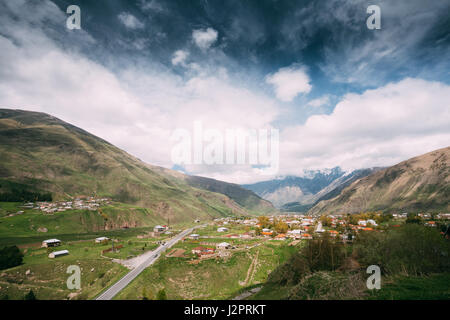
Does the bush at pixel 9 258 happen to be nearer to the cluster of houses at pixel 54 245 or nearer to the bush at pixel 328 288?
the cluster of houses at pixel 54 245

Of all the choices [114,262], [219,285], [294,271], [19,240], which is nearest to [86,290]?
[114,262]

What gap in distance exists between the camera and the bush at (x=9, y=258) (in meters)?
49.1

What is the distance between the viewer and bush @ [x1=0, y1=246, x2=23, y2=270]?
49.1m

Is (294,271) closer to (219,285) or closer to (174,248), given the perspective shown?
(219,285)

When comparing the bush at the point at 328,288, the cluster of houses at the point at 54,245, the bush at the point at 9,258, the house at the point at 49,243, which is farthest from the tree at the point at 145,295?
the house at the point at 49,243

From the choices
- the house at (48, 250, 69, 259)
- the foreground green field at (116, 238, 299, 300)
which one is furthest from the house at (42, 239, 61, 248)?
the foreground green field at (116, 238, 299, 300)

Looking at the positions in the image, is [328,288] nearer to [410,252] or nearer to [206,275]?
[410,252]

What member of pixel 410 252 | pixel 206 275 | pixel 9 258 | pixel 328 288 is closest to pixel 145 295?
pixel 206 275

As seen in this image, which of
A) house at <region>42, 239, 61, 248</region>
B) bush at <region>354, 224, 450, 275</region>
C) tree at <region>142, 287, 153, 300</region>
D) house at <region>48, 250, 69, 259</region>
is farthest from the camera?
house at <region>42, 239, 61, 248</region>

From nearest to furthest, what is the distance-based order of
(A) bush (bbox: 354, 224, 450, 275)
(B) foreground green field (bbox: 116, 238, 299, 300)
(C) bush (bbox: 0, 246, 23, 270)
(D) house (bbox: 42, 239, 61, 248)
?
1. (A) bush (bbox: 354, 224, 450, 275)
2. (B) foreground green field (bbox: 116, 238, 299, 300)
3. (C) bush (bbox: 0, 246, 23, 270)
4. (D) house (bbox: 42, 239, 61, 248)

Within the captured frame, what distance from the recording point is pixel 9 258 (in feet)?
166

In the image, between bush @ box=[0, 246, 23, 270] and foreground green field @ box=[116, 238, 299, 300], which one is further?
bush @ box=[0, 246, 23, 270]

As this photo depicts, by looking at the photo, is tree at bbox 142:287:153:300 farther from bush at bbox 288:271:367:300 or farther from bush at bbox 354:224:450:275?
bush at bbox 354:224:450:275
